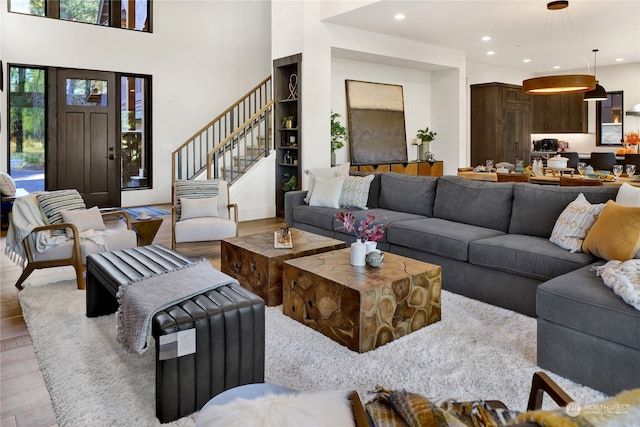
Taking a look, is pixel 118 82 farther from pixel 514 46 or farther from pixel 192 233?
pixel 514 46

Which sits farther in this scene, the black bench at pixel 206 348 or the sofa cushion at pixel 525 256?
the sofa cushion at pixel 525 256

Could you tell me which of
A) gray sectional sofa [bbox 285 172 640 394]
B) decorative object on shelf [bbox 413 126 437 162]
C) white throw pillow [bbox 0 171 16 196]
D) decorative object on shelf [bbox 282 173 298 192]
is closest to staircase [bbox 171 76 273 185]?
decorative object on shelf [bbox 282 173 298 192]

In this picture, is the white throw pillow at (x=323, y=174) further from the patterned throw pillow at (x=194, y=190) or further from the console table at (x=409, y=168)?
the console table at (x=409, y=168)

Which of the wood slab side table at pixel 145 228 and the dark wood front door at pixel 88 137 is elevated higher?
the dark wood front door at pixel 88 137

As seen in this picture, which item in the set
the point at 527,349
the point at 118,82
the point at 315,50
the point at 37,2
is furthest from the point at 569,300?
the point at 37,2

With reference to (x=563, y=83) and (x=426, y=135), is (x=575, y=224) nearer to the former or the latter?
(x=563, y=83)

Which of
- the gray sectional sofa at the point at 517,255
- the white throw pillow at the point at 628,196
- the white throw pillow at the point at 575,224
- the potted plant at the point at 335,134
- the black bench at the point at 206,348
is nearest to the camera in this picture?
the black bench at the point at 206,348

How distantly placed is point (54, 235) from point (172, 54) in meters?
6.06

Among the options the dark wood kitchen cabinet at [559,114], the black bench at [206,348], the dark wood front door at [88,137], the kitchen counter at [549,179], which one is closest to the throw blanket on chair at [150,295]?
the black bench at [206,348]

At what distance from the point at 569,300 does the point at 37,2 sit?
907cm

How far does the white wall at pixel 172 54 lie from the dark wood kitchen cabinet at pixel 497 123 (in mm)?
5022

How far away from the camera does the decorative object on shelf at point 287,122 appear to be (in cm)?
773

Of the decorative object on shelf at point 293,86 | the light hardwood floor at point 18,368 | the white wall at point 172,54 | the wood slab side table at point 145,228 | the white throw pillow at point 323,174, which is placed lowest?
the light hardwood floor at point 18,368

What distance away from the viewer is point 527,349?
9.10 feet
